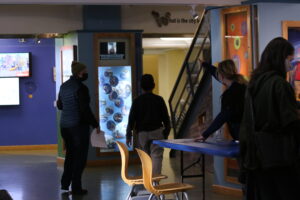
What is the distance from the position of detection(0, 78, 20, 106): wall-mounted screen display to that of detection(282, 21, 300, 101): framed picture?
871 cm

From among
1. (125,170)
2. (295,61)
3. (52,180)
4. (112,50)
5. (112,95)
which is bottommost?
(52,180)

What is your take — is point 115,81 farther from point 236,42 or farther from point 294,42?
point 294,42

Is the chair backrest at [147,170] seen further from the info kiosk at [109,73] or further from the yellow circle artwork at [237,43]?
the info kiosk at [109,73]

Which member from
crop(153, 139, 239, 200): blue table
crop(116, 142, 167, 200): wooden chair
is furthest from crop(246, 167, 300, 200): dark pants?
crop(116, 142, 167, 200): wooden chair

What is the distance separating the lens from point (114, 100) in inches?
458

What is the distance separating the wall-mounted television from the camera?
14.8 metres

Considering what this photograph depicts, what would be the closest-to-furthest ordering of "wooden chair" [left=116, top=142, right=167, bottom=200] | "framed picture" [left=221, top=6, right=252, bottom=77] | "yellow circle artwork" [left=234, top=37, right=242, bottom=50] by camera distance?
"wooden chair" [left=116, top=142, right=167, bottom=200], "framed picture" [left=221, top=6, right=252, bottom=77], "yellow circle artwork" [left=234, top=37, right=242, bottom=50]

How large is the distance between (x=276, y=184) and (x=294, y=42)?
3742 mm

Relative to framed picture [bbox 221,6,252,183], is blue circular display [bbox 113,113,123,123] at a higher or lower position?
lower

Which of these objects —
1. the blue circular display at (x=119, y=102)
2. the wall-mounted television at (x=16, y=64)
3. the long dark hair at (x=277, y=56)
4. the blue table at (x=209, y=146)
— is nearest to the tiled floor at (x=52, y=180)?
the blue circular display at (x=119, y=102)

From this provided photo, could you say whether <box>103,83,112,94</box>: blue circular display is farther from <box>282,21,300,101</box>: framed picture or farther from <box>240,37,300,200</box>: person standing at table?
<box>240,37,300,200</box>: person standing at table

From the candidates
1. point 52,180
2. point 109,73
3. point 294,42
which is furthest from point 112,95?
point 294,42

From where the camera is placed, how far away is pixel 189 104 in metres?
11.5

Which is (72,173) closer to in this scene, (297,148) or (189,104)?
(189,104)
